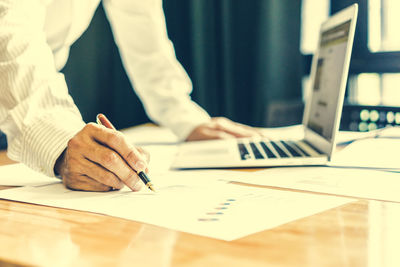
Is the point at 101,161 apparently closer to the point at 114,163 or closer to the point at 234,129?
the point at 114,163

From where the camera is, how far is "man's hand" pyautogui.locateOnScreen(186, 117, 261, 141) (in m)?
1.35

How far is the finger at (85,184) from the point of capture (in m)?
0.80

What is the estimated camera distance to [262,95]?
6.55 ft

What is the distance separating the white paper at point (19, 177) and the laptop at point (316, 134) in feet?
0.86

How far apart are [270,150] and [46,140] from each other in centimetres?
46

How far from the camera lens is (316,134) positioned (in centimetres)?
110

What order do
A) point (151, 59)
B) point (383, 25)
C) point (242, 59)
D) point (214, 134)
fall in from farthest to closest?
1. point (242, 59)
2. point (383, 25)
3. point (151, 59)
4. point (214, 134)

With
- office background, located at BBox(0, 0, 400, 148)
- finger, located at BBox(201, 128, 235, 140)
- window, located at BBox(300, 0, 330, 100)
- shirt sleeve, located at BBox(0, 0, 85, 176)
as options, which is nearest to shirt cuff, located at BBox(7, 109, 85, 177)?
shirt sleeve, located at BBox(0, 0, 85, 176)

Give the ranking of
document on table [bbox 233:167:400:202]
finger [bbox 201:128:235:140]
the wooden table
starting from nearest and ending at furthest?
the wooden table < document on table [bbox 233:167:400:202] < finger [bbox 201:128:235:140]

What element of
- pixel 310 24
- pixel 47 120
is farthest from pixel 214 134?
pixel 310 24

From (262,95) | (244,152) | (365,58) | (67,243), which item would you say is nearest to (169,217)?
(67,243)

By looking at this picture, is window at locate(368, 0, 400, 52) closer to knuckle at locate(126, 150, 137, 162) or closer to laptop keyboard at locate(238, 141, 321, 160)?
laptop keyboard at locate(238, 141, 321, 160)

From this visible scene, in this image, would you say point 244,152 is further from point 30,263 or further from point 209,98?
point 209,98

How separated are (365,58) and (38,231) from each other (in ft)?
4.58
